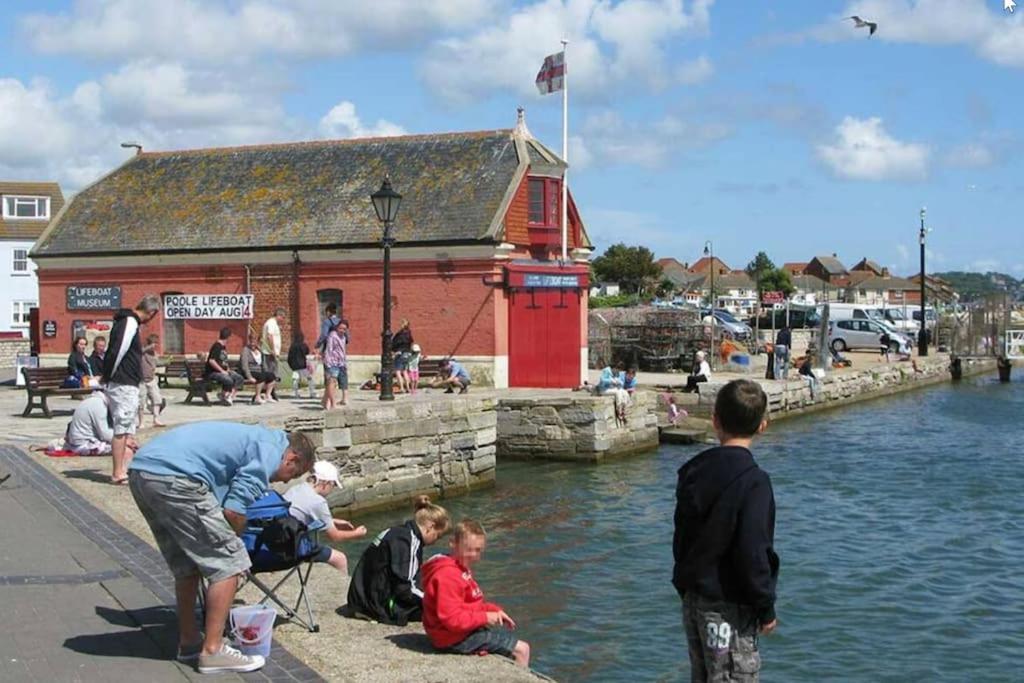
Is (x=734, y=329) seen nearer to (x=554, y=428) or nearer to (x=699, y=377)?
(x=699, y=377)

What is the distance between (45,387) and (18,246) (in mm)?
40562

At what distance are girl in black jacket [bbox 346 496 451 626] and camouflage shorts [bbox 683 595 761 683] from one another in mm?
3210

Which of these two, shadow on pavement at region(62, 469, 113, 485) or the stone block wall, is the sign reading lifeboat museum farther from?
shadow on pavement at region(62, 469, 113, 485)

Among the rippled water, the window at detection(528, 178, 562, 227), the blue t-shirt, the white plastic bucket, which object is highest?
the window at detection(528, 178, 562, 227)

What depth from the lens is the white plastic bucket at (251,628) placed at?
6484 mm

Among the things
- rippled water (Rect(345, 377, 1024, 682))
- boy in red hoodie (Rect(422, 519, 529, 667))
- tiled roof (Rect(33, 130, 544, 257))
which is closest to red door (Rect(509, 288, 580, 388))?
tiled roof (Rect(33, 130, 544, 257))

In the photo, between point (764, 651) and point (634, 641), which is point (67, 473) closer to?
point (634, 641)

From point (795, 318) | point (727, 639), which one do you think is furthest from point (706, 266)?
point (727, 639)

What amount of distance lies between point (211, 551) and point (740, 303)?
93115mm

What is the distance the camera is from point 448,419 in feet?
61.7

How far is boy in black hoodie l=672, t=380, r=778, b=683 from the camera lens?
4.99 meters

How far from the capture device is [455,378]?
2461cm

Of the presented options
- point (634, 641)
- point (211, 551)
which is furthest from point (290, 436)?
point (634, 641)

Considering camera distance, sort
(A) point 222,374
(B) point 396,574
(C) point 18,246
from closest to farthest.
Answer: (B) point 396,574
(A) point 222,374
(C) point 18,246
